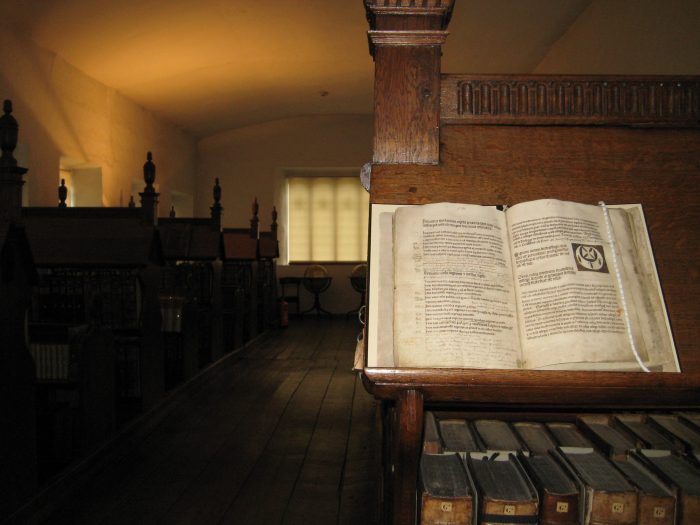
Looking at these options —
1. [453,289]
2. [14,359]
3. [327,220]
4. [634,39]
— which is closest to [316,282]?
[327,220]

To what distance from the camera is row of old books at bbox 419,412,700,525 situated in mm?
842

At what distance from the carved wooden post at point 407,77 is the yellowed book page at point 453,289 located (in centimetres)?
20

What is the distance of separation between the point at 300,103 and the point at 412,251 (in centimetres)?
917

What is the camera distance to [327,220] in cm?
1084

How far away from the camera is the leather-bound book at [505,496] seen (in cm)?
84

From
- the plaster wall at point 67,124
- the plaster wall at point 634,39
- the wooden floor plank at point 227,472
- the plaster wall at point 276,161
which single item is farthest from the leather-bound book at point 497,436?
the plaster wall at point 276,161

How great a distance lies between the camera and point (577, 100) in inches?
42.2

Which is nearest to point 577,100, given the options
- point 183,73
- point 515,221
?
point 515,221

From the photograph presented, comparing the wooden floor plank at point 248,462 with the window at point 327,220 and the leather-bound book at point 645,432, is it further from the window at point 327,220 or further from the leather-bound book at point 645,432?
the window at point 327,220

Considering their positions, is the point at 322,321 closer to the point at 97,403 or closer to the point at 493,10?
the point at 493,10

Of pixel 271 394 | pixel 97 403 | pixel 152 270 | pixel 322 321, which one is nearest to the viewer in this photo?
pixel 97 403

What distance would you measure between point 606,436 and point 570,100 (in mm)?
594

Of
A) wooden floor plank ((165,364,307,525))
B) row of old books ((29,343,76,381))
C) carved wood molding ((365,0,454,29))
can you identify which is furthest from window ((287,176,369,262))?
carved wood molding ((365,0,454,29))

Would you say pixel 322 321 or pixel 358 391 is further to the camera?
pixel 322 321
